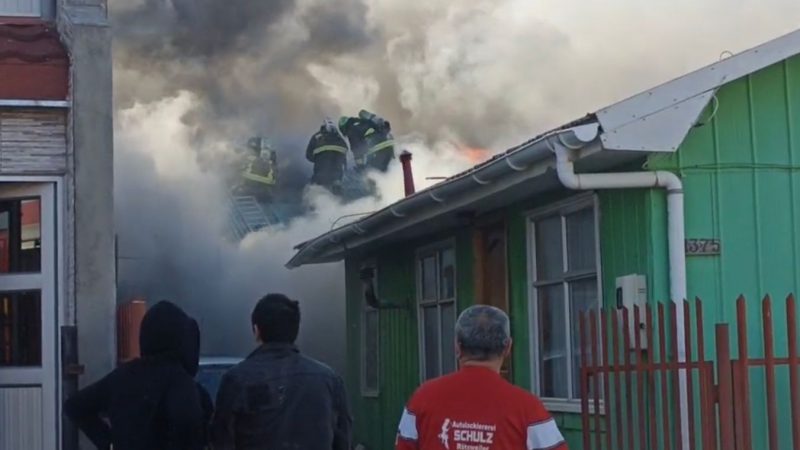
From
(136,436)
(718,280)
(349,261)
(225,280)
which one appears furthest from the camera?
(225,280)

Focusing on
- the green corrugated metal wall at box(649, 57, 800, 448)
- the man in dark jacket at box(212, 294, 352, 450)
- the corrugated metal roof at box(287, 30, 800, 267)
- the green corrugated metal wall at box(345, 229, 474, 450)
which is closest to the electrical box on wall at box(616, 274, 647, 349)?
the green corrugated metal wall at box(649, 57, 800, 448)

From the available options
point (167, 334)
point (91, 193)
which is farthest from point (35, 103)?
point (167, 334)

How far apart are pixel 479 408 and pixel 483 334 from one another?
26 centimetres

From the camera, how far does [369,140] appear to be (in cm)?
2673

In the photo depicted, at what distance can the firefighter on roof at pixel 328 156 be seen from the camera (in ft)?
84.1

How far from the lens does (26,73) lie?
817cm

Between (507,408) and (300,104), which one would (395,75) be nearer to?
(300,104)

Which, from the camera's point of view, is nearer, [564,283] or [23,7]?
[23,7]

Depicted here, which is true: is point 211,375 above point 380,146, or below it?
below

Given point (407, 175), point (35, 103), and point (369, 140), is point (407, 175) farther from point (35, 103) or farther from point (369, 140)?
point (369, 140)

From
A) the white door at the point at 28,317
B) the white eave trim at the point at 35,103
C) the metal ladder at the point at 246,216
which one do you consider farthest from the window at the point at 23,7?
the metal ladder at the point at 246,216

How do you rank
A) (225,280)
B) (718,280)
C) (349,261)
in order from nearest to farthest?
(718,280) → (349,261) → (225,280)

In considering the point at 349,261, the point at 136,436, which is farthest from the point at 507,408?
the point at 349,261

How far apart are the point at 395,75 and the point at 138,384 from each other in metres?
24.8
